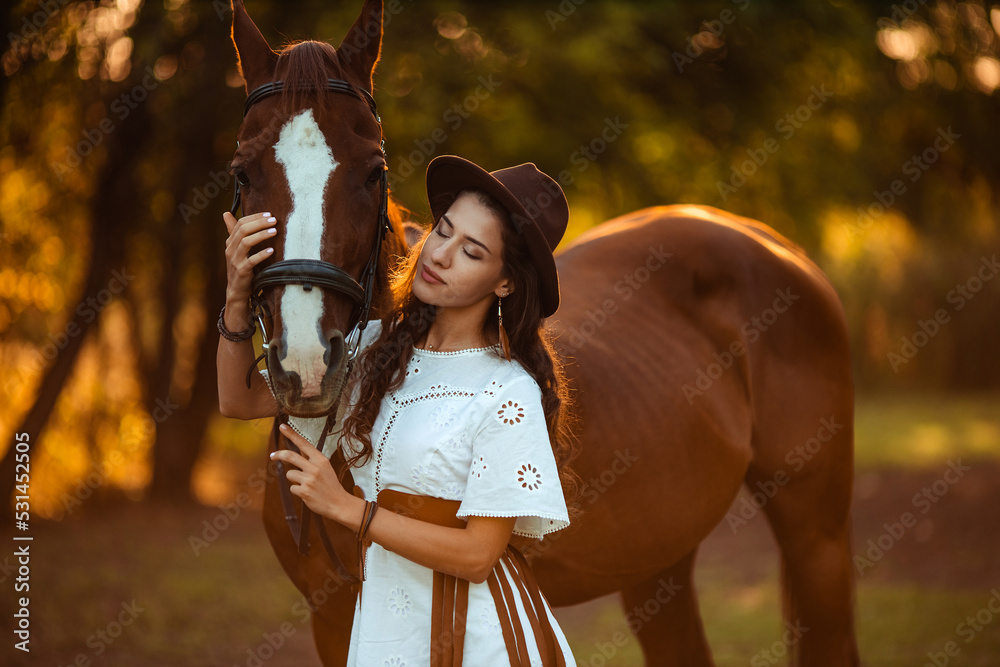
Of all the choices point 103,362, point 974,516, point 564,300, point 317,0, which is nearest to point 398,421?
point 564,300

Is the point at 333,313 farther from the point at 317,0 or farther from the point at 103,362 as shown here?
the point at 103,362

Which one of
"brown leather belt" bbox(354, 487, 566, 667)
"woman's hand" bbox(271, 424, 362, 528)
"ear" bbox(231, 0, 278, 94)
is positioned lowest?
"brown leather belt" bbox(354, 487, 566, 667)

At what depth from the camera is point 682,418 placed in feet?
9.23

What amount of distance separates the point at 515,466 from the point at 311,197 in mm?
723

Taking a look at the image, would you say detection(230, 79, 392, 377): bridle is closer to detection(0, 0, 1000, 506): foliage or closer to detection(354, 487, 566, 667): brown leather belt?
detection(354, 487, 566, 667): brown leather belt

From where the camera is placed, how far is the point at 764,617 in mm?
5359

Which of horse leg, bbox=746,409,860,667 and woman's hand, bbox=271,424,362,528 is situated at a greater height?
woman's hand, bbox=271,424,362,528

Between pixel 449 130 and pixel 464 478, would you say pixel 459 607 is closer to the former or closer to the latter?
pixel 464 478

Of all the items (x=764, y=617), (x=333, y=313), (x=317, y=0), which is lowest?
(x=764, y=617)

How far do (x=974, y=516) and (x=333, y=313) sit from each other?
25.4 ft

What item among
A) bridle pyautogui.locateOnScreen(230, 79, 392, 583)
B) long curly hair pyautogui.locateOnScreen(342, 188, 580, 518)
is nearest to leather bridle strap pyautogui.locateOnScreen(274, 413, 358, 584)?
bridle pyautogui.locateOnScreen(230, 79, 392, 583)

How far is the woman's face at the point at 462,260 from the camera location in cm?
170

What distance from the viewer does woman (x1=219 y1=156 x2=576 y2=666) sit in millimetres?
1576

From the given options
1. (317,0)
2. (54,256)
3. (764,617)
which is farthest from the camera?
(54,256)
